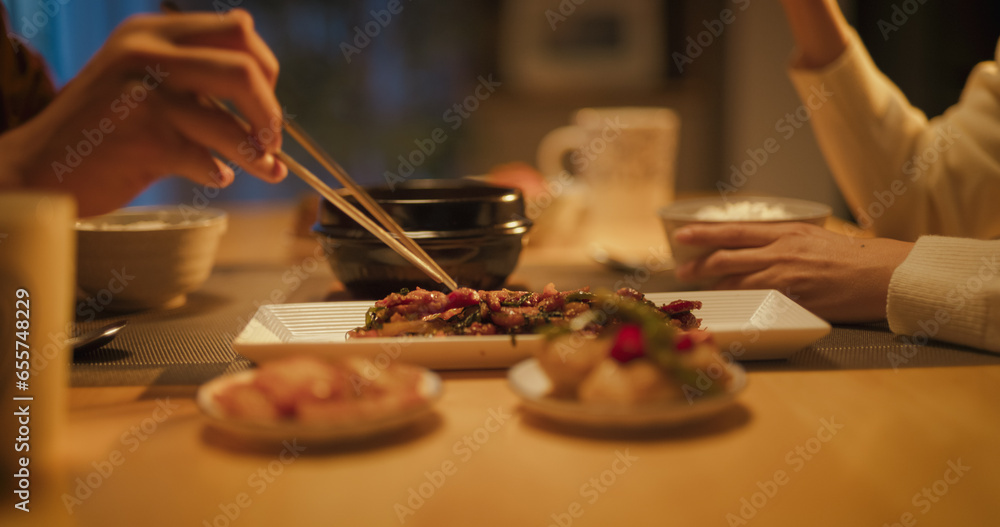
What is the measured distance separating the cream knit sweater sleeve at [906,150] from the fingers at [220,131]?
3.83ft

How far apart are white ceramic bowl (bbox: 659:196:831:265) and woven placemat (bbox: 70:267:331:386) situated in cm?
60

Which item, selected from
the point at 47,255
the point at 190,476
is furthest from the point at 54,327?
the point at 190,476

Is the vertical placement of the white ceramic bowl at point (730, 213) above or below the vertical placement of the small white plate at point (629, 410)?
below

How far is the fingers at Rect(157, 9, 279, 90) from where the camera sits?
0.89 m

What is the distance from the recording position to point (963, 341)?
947mm

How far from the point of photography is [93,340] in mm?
970

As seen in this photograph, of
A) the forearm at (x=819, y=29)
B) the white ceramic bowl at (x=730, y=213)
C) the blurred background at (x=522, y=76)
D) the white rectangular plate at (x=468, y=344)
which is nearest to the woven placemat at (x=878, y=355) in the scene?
the white rectangular plate at (x=468, y=344)

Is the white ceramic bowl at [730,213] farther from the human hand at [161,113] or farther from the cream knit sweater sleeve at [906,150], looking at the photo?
the human hand at [161,113]

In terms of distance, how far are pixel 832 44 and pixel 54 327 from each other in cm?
153

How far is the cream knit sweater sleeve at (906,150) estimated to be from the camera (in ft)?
5.19

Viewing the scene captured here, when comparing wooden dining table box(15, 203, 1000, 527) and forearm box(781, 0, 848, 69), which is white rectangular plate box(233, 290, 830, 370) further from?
forearm box(781, 0, 848, 69)

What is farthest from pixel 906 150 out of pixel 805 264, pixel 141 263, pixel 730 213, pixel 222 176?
pixel 141 263

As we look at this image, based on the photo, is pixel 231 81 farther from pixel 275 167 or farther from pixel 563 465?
pixel 563 465

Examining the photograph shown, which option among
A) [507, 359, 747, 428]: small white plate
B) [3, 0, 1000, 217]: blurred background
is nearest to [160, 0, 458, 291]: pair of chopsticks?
[507, 359, 747, 428]: small white plate
